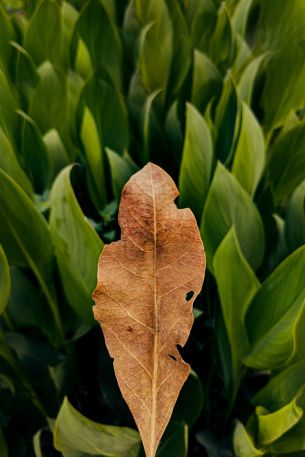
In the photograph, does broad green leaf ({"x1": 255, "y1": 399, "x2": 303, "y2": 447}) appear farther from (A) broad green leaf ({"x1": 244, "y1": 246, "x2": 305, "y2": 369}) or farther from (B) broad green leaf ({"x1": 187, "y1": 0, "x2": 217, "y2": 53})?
(B) broad green leaf ({"x1": 187, "y1": 0, "x2": 217, "y2": 53})

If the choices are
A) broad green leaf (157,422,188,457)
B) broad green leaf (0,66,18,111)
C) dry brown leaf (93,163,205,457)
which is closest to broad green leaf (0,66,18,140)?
broad green leaf (0,66,18,111)

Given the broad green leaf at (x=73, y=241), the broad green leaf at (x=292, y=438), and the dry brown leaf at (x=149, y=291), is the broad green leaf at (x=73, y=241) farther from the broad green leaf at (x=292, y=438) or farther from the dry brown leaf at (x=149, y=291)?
the dry brown leaf at (x=149, y=291)

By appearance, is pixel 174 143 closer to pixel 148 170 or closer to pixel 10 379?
pixel 10 379

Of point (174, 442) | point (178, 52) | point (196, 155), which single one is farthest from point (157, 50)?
point (174, 442)

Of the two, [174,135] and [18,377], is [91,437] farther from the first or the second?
[174,135]

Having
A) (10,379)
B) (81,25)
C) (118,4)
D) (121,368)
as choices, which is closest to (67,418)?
(10,379)

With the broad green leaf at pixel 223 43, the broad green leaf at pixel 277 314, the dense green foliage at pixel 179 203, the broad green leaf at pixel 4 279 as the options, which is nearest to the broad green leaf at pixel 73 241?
the dense green foliage at pixel 179 203
